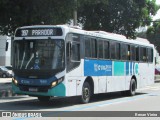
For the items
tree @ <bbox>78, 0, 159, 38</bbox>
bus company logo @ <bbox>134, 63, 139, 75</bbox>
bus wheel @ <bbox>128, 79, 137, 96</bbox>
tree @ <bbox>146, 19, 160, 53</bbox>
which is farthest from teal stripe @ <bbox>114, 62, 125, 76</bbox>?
tree @ <bbox>146, 19, 160, 53</bbox>

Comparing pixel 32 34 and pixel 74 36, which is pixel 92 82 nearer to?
pixel 74 36

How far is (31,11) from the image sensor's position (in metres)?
24.1

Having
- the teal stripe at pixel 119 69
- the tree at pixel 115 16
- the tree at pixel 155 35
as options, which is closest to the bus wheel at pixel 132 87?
the teal stripe at pixel 119 69

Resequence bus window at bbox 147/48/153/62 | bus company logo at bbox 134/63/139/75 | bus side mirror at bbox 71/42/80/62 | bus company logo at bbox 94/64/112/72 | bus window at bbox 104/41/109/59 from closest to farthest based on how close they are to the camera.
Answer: bus side mirror at bbox 71/42/80/62 < bus company logo at bbox 94/64/112/72 < bus window at bbox 104/41/109/59 < bus company logo at bbox 134/63/139/75 < bus window at bbox 147/48/153/62

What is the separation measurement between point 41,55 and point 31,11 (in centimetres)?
950

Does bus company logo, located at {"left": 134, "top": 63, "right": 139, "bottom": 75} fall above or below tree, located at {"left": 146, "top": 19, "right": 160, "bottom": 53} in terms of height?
below

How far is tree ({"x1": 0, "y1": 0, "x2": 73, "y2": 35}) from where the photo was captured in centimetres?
2384

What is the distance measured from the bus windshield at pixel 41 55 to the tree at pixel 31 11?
846 centimetres

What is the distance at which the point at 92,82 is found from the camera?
17.2m

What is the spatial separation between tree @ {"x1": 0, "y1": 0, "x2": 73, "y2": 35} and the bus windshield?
8456mm

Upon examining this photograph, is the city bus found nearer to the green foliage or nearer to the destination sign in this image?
the destination sign

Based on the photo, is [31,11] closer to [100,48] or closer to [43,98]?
[100,48]

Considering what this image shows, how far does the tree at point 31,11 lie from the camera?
23.8m

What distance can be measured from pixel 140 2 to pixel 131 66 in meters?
17.2
